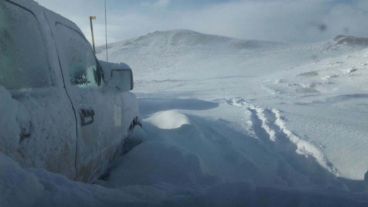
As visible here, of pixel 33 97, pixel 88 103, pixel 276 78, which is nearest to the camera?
pixel 33 97

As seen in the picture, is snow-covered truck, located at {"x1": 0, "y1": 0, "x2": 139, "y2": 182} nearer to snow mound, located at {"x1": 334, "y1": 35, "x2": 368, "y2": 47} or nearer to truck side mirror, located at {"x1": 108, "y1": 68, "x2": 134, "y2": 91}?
truck side mirror, located at {"x1": 108, "y1": 68, "x2": 134, "y2": 91}

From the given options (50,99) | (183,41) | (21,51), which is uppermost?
Answer: (21,51)

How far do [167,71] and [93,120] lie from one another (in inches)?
1100

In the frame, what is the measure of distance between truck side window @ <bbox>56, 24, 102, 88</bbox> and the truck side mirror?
5.5 inches

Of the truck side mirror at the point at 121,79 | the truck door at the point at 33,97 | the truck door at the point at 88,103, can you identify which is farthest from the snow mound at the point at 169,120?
the truck door at the point at 33,97

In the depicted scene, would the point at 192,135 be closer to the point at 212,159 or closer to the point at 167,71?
the point at 212,159

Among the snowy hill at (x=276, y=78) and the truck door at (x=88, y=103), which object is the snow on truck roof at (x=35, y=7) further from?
the snowy hill at (x=276, y=78)

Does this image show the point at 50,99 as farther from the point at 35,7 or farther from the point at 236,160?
the point at 236,160

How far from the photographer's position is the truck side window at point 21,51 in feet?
10.2

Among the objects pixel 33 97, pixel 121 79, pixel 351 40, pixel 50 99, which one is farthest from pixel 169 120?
pixel 351 40

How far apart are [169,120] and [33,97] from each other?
5434mm

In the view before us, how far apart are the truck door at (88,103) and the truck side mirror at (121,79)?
0.13m

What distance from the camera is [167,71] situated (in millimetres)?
31844

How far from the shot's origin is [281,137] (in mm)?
8297
